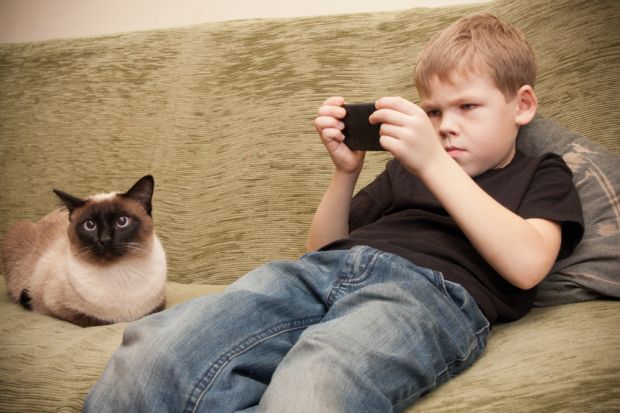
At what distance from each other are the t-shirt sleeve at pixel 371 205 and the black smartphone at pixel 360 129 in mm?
184

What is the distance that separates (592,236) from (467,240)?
224 mm

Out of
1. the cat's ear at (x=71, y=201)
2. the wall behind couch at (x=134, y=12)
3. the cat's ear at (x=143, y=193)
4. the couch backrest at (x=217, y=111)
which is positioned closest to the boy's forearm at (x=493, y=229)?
the couch backrest at (x=217, y=111)

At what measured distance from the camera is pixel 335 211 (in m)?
1.16

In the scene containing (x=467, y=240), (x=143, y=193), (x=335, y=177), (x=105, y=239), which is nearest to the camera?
(x=467, y=240)

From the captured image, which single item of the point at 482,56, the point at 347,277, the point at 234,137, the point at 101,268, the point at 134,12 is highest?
the point at 134,12

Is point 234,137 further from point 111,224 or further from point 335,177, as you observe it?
point 335,177

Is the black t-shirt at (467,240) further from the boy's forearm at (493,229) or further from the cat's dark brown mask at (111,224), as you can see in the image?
the cat's dark brown mask at (111,224)

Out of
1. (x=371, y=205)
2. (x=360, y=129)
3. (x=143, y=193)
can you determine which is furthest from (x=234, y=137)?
(x=360, y=129)

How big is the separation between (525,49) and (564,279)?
1.36 feet

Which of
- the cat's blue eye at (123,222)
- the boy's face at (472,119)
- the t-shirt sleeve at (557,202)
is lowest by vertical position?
the cat's blue eye at (123,222)

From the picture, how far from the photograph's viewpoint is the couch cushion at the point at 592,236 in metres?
1.01

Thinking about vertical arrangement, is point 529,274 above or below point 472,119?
below

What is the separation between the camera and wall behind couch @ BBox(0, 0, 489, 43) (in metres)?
1.92

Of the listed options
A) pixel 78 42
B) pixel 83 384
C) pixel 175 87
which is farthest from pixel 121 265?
pixel 78 42
